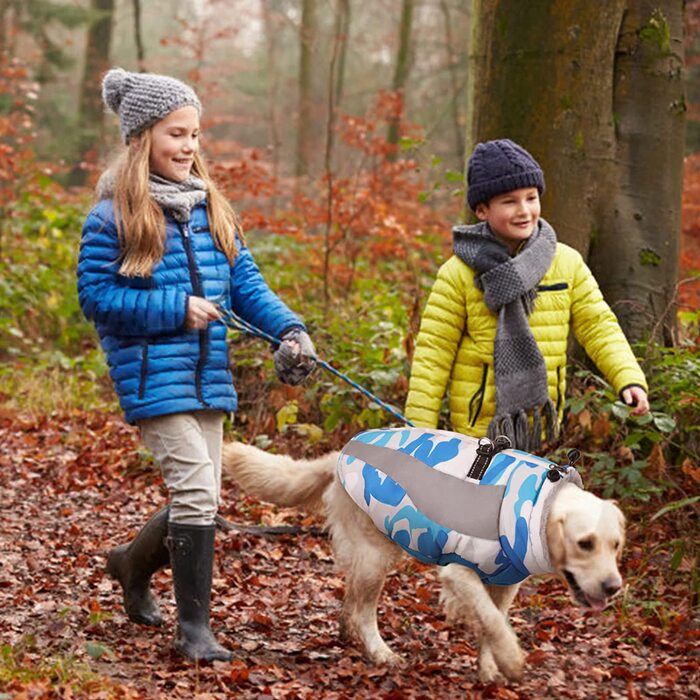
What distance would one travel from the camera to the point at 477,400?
14.6 ft

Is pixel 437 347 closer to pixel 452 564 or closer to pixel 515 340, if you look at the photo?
pixel 515 340

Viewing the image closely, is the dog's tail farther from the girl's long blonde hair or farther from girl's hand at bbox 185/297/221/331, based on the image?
the girl's long blonde hair

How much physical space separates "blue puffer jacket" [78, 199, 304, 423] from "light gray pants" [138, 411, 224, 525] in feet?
0.28

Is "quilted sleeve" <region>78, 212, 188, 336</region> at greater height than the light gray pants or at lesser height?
greater

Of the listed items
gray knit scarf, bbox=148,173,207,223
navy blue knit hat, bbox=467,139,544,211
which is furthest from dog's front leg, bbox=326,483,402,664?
navy blue knit hat, bbox=467,139,544,211

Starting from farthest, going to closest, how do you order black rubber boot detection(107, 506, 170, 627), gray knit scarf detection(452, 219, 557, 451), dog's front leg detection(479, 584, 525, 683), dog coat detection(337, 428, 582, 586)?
1. black rubber boot detection(107, 506, 170, 627)
2. gray knit scarf detection(452, 219, 557, 451)
3. dog's front leg detection(479, 584, 525, 683)
4. dog coat detection(337, 428, 582, 586)

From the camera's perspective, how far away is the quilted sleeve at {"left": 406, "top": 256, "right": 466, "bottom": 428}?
4375mm

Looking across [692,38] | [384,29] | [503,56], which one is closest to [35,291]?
[503,56]

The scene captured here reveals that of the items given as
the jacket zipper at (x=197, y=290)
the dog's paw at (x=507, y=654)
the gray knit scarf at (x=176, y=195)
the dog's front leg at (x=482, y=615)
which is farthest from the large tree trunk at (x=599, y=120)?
the dog's paw at (x=507, y=654)

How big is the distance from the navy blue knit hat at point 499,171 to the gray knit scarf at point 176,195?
1.15m

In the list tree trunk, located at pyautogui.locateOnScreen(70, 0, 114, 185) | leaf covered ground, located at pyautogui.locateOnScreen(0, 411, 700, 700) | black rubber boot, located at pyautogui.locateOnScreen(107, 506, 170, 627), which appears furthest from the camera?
tree trunk, located at pyautogui.locateOnScreen(70, 0, 114, 185)

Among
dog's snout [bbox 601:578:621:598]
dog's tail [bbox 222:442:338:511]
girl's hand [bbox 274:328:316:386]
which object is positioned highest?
girl's hand [bbox 274:328:316:386]

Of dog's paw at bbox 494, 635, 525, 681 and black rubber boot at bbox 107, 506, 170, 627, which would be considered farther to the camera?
black rubber boot at bbox 107, 506, 170, 627

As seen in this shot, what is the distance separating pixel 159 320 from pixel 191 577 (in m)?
1.05
